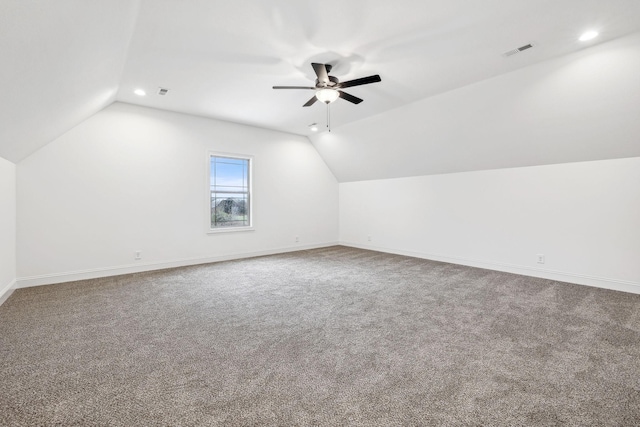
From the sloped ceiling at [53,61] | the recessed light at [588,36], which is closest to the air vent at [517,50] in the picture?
the recessed light at [588,36]

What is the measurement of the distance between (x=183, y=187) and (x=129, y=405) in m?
4.17

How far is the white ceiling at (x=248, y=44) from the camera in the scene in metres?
2.07

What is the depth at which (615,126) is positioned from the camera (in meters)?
3.52

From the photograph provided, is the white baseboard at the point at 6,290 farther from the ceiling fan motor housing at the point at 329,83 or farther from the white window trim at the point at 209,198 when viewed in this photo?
the ceiling fan motor housing at the point at 329,83

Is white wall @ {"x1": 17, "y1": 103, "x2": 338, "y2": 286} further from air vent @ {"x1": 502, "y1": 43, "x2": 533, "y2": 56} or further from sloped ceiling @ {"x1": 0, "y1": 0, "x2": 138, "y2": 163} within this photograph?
air vent @ {"x1": 502, "y1": 43, "x2": 533, "y2": 56}

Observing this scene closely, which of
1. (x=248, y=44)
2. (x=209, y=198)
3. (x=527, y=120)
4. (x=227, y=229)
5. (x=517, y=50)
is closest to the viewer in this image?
(x=248, y=44)

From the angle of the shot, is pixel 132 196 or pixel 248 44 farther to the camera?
pixel 132 196

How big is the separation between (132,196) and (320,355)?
4214mm

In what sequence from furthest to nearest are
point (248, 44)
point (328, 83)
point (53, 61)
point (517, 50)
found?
1. point (328, 83)
2. point (517, 50)
3. point (248, 44)
4. point (53, 61)

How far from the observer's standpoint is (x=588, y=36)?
9.16 ft

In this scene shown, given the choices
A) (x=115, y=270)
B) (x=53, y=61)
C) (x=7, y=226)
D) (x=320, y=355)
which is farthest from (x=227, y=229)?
(x=320, y=355)

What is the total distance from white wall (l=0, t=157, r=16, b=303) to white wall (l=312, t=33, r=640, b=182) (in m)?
5.16

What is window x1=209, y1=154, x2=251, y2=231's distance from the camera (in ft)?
19.0

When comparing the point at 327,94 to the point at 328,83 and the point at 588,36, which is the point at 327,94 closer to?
the point at 328,83
